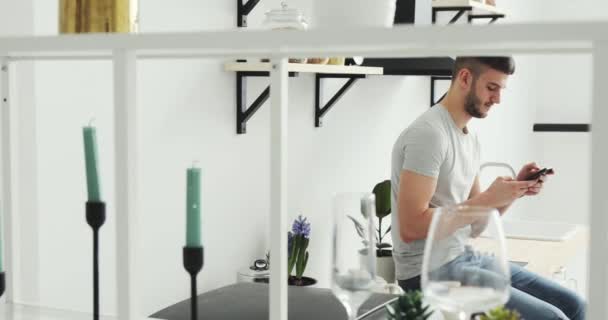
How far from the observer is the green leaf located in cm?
298

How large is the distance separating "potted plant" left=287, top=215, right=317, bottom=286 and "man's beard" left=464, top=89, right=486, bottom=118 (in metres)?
0.62

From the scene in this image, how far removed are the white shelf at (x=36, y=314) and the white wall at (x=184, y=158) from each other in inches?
24.5

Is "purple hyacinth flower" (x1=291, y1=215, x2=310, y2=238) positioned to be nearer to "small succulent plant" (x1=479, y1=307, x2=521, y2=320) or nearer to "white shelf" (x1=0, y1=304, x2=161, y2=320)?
"white shelf" (x1=0, y1=304, x2=161, y2=320)

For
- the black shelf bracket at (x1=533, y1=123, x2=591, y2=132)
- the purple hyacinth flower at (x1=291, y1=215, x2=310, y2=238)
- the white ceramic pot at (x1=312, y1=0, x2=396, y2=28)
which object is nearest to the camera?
the white ceramic pot at (x1=312, y1=0, x2=396, y2=28)

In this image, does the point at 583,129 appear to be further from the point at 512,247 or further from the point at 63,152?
the point at 63,152

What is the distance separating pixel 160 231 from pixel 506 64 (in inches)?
41.1

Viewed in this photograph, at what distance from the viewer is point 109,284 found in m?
1.99

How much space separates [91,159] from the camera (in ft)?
3.27

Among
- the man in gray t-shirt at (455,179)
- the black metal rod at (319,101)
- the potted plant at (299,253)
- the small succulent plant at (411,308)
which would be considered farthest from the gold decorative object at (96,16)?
the black metal rod at (319,101)

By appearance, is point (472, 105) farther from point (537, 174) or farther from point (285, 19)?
point (285, 19)

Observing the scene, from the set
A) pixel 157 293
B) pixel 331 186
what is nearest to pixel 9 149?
pixel 157 293

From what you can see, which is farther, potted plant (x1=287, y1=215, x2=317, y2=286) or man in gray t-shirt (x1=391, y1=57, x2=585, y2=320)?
potted plant (x1=287, y1=215, x2=317, y2=286)

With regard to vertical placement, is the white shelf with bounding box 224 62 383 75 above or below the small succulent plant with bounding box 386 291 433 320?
above

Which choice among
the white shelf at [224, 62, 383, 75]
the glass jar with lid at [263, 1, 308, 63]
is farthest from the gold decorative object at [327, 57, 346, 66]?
the glass jar with lid at [263, 1, 308, 63]
